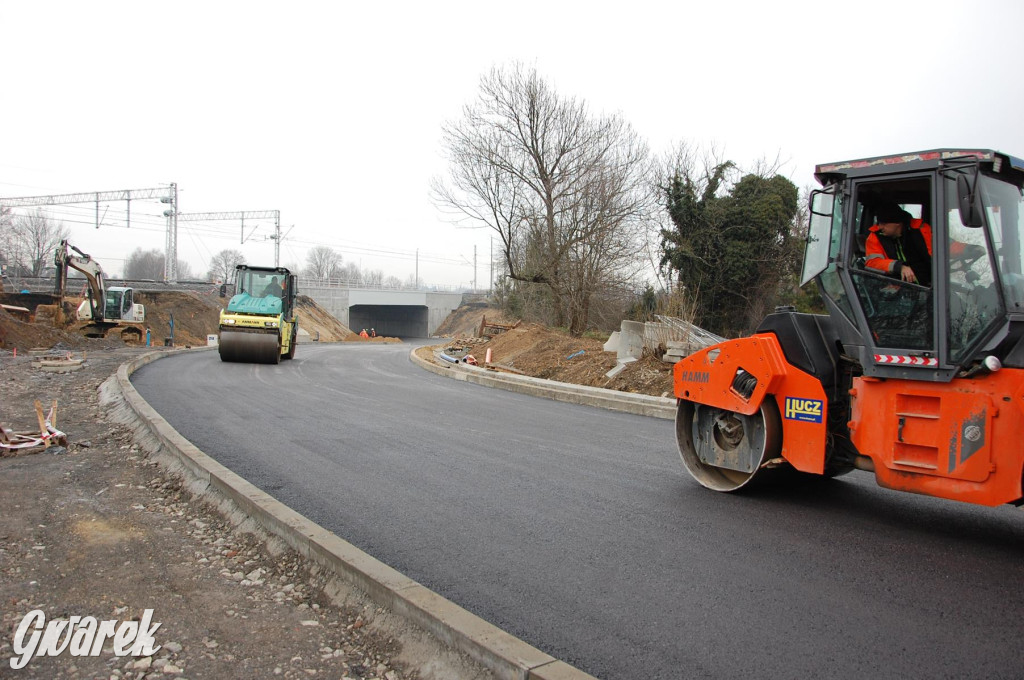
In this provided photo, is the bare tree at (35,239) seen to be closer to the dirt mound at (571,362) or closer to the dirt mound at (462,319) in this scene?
the dirt mound at (462,319)

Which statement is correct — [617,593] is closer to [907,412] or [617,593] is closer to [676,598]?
[676,598]

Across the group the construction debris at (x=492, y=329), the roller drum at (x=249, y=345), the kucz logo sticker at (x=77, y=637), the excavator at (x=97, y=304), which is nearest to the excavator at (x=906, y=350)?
the kucz logo sticker at (x=77, y=637)

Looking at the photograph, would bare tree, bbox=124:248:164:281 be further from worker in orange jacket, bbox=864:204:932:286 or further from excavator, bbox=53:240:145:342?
worker in orange jacket, bbox=864:204:932:286

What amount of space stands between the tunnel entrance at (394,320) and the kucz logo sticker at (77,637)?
82617 millimetres

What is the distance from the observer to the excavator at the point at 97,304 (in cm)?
2705

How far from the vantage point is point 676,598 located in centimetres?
392

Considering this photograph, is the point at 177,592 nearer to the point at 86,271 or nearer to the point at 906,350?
the point at 906,350

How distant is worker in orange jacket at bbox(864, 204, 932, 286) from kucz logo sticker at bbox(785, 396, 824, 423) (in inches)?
42.7

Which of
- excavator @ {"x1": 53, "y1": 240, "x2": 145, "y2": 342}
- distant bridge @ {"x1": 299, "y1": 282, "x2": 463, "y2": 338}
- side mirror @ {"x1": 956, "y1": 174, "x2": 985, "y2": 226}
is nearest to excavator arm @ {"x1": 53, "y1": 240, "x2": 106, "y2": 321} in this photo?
excavator @ {"x1": 53, "y1": 240, "x2": 145, "y2": 342}

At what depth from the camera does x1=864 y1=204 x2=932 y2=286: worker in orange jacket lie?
479cm

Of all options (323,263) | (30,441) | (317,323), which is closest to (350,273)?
(323,263)

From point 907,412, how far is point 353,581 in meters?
3.66

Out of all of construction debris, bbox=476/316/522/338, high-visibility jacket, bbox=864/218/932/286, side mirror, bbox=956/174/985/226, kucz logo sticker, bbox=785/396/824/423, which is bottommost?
construction debris, bbox=476/316/522/338

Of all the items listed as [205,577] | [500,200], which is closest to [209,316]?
[500,200]
